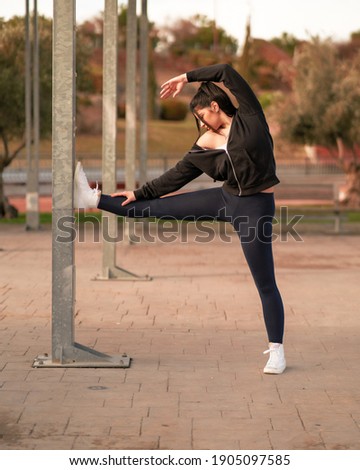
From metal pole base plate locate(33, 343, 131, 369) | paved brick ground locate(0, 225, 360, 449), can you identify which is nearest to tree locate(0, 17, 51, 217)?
paved brick ground locate(0, 225, 360, 449)

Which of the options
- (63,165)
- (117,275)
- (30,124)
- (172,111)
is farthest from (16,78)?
(172,111)

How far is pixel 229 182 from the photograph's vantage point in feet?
23.4

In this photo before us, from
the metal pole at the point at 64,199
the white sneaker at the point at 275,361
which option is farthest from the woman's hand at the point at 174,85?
the white sneaker at the point at 275,361

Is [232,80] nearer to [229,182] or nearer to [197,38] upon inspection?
[229,182]

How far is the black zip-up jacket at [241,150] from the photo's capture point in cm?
697

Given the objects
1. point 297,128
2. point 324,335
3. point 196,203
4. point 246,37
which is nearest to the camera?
point 196,203

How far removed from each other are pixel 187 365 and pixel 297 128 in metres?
24.1

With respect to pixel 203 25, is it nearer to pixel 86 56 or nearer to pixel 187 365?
pixel 86 56

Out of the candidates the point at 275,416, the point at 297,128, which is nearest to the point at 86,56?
the point at 297,128

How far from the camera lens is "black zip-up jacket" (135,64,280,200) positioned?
6973mm

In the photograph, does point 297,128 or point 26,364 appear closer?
point 26,364

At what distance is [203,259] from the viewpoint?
1472cm
